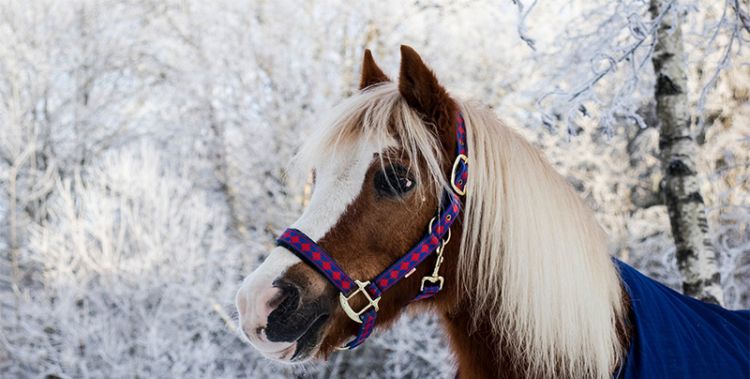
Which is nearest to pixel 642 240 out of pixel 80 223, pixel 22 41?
pixel 80 223

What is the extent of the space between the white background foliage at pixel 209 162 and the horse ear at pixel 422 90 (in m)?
6.69

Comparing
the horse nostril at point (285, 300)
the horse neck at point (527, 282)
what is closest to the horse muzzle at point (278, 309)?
the horse nostril at point (285, 300)

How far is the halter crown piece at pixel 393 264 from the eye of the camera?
68.7 inches

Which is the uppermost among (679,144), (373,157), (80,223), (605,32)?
(605,32)

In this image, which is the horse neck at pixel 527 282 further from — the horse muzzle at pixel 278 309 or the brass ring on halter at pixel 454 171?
the horse muzzle at pixel 278 309

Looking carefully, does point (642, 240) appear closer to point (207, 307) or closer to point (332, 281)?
point (207, 307)

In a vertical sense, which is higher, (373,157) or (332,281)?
(373,157)

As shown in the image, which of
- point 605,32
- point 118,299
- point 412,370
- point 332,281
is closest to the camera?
point 332,281

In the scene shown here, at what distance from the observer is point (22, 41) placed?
1448 cm

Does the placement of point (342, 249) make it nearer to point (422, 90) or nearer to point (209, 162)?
point (422, 90)

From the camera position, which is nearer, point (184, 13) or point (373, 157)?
point (373, 157)

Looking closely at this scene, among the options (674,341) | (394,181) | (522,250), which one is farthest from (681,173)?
(394,181)

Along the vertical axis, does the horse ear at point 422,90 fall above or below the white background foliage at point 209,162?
above

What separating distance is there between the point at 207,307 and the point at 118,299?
1.52m
